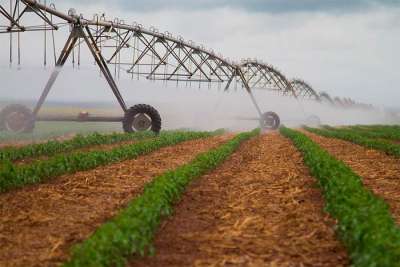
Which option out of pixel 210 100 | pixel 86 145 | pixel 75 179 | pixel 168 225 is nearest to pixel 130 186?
pixel 75 179

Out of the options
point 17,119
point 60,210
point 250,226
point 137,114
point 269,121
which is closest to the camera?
point 250,226

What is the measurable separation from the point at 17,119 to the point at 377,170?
14.3 meters

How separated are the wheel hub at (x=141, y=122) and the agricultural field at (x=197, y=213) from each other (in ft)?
28.1

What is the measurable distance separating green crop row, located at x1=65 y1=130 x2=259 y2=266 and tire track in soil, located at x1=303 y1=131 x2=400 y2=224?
11.7 ft

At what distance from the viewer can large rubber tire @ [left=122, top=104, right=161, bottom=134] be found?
24.4 meters

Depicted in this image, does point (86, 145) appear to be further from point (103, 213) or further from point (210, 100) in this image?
point (210, 100)

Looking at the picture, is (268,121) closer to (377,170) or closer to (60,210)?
(377,170)

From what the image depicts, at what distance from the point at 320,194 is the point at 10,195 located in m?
5.73

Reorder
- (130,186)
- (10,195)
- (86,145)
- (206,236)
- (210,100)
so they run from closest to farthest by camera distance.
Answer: (206,236) → (10,195) → (130,186) → (86,145) → (210,100)

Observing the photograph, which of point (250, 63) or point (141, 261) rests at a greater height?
point (250, 63)

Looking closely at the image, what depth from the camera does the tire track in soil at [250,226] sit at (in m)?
6.82

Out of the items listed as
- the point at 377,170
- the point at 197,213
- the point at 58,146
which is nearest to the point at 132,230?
the point at 197,213

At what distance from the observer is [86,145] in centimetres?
2025

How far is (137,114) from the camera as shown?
2483cm
